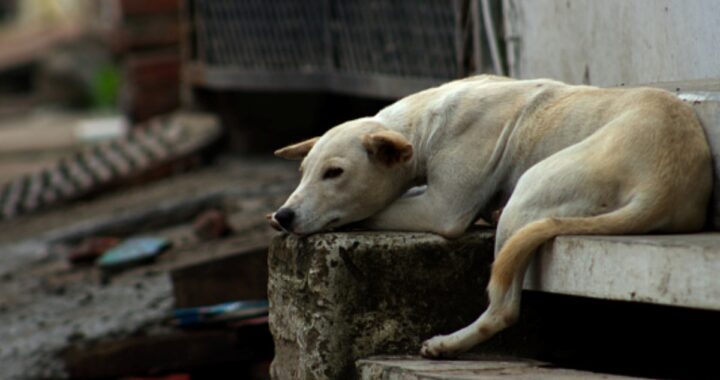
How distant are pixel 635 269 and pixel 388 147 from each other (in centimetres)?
90

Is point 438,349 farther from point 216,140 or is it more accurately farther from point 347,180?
point 216,140

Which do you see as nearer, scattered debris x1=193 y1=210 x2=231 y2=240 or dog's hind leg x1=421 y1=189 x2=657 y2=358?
dog's hind leg x1=421 y1=189 x2=657 y2=358

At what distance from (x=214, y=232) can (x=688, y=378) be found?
387 centimetres

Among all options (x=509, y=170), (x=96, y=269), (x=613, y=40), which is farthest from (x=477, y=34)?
(x=509, y=170)

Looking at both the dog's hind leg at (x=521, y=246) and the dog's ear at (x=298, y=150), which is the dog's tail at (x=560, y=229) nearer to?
the dog's hind leg at (x=521, y=246)

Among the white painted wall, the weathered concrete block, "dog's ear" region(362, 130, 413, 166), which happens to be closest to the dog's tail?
the weathered concrete block

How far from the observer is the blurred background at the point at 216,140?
6.26 m

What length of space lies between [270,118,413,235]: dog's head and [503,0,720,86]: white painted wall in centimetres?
114

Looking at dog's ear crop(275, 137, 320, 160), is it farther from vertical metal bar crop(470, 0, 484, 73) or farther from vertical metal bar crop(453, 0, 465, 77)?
vertical metal bar crop(453, 0, 465, 77)

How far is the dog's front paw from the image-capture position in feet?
14.7

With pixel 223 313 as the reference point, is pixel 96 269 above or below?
below

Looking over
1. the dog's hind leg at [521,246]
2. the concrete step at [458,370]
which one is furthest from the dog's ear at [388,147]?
the concrete step at [458,370]

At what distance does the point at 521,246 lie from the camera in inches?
171

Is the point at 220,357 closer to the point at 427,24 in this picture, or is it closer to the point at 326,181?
the point at 326,181
